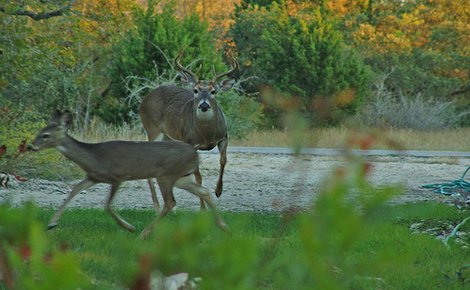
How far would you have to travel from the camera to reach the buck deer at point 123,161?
27.2ft

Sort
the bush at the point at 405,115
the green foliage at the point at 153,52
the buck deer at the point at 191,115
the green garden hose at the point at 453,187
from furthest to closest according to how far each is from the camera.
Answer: the bush at the point at 405,115
the green foliage at the point at 153,52
the green garden hose at the point at 453,187
the buck deer at the point at 191,115

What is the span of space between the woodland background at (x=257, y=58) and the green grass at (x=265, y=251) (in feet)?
14.9

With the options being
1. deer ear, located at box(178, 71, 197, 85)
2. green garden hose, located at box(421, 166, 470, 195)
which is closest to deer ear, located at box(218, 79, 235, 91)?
deer ear, located at box(178, 71, 197, 85)

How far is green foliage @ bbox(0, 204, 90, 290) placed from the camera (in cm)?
125

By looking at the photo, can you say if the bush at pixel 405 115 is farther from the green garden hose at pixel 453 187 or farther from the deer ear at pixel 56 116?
the deer ear at pixel 56 116

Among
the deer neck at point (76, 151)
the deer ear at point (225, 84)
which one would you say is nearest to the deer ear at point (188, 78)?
the deer ear at point (225, 84)

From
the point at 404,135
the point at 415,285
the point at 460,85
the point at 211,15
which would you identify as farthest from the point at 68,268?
the point at 211,15

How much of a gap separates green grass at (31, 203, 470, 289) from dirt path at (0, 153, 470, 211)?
30.5 inches

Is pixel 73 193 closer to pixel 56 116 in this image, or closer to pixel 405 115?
pixel 56 116

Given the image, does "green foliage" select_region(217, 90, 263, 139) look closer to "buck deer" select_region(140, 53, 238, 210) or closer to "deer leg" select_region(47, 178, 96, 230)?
"buck deer" select_region(140, 53, 238, 210)

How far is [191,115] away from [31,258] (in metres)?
10.5

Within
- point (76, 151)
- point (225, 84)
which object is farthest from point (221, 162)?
point (76, 151)

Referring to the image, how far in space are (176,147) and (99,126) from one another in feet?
55.3

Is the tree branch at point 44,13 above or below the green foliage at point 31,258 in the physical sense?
below
